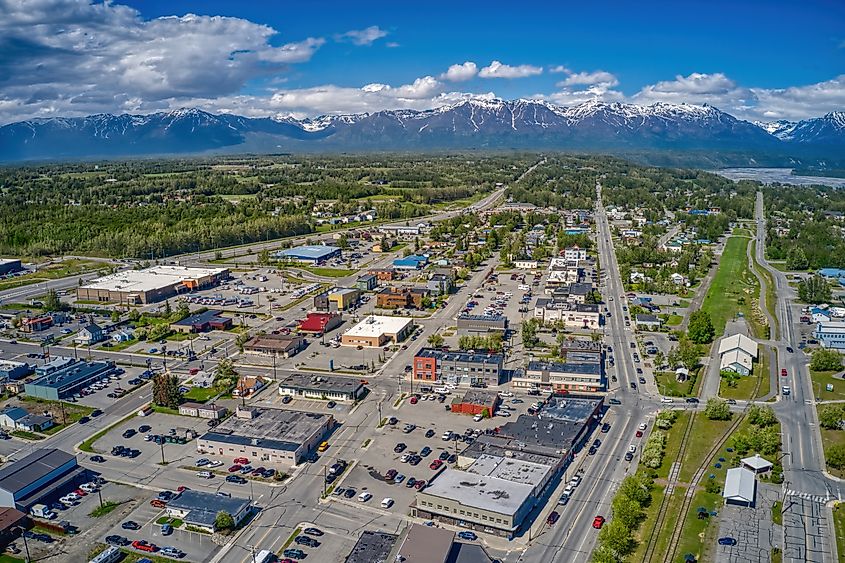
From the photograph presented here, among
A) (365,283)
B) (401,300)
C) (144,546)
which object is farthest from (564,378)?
(365,283)

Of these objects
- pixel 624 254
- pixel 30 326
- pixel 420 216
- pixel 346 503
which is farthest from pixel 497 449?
pixel 420 216

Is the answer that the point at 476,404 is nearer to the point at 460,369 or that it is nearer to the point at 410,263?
the point at 460,369

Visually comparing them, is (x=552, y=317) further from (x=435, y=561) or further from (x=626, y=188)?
(x=626, y=188)

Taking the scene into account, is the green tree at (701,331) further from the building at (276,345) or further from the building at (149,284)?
the building at (149,284)

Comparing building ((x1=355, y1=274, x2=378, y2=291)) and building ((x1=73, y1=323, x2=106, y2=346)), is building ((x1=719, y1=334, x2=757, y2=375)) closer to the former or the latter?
building ((x1=355, y1=274, x2=378, y2=291))

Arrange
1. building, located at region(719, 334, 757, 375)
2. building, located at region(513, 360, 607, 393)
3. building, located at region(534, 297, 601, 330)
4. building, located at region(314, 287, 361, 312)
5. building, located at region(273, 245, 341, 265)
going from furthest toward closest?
building, located at region(273, 245, 341, 265)
building, located at region(314, 287, 361, 312)
building, located at region(534, 297, 601, 330)
building, located at region(719, 334, 757, 375)
building, located at region(513, 360, 607, 393)

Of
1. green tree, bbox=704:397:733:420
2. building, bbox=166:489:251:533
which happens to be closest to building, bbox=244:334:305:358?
building, bbox=166:489:251:533
